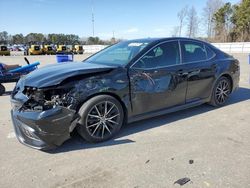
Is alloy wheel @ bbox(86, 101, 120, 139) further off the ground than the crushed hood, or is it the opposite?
the crushed hood

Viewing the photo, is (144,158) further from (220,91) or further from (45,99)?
(220,91)

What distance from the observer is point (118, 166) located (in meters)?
3.08

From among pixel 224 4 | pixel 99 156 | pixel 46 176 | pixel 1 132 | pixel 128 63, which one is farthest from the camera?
pixel 224 4

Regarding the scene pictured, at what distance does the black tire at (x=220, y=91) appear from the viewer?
5.31 meters

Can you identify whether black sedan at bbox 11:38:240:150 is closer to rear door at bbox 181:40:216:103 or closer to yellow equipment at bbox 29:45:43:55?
rear door at bbox 181:40:216:103

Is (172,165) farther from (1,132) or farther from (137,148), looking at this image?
(1,132)

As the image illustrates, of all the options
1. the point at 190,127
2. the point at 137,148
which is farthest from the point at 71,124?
the point at 190,127

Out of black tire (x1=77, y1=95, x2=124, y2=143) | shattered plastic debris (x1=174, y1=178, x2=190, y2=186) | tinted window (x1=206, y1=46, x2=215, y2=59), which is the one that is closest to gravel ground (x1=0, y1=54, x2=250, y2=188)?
shattered plastic debris (x1=174, y1=178, x2=190, y2=186)

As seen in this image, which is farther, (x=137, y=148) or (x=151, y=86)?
(x=151, y=86)

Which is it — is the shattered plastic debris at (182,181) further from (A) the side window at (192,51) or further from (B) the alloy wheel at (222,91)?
(B) the alloy wheel at (222,91)

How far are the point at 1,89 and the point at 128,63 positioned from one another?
17.2 ft

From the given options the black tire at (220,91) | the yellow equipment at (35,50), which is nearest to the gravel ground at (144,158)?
the black tire at (220,91)

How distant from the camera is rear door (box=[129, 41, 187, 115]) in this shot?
3.99 m

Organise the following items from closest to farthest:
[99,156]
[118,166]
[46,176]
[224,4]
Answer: [46,176] → [118,166] → [99,156] → [224,4]
